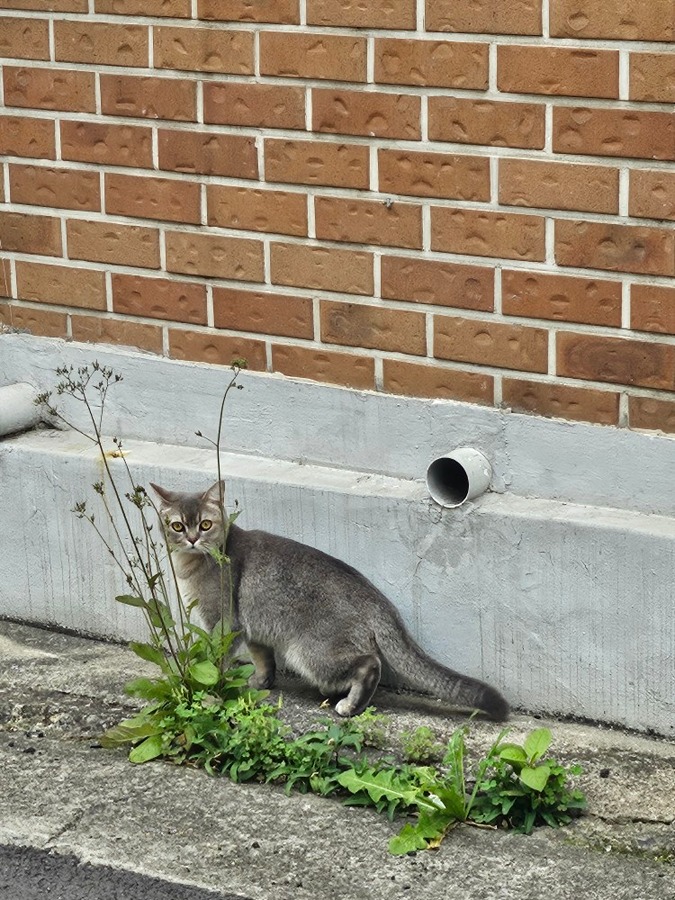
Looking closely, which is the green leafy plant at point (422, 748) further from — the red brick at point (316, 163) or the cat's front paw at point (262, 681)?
the red brick at point (316, 163)

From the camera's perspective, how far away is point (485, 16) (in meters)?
4.24

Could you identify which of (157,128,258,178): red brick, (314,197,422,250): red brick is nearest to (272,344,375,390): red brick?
(314,197,422,250): red brick

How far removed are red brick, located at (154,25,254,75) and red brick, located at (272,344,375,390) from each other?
882 mm

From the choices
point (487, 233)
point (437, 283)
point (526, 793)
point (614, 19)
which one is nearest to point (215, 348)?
point (437, 283)

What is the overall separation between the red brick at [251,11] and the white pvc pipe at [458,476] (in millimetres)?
1387

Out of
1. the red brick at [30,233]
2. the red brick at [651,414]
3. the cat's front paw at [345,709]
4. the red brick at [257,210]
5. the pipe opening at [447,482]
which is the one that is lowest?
the cat's front paw at [345,709]

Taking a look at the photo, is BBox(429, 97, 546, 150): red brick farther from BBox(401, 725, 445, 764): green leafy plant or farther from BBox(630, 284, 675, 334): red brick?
BBox(401, 725, 445, 764): green leafy plant

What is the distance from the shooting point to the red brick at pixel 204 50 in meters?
4.68

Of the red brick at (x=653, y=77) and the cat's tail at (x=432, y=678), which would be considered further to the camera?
the cat's tail at (x=432, y=678)

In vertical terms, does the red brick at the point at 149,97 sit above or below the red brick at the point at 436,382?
above

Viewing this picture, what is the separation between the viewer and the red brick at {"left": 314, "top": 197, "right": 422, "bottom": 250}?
14.9 ft

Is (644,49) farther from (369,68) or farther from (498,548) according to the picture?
(498,548)

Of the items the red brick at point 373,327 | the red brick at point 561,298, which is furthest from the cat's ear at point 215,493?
the red brick at point 561,298

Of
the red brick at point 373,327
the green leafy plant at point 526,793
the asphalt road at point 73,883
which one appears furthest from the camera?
the red brick at point 373,327
